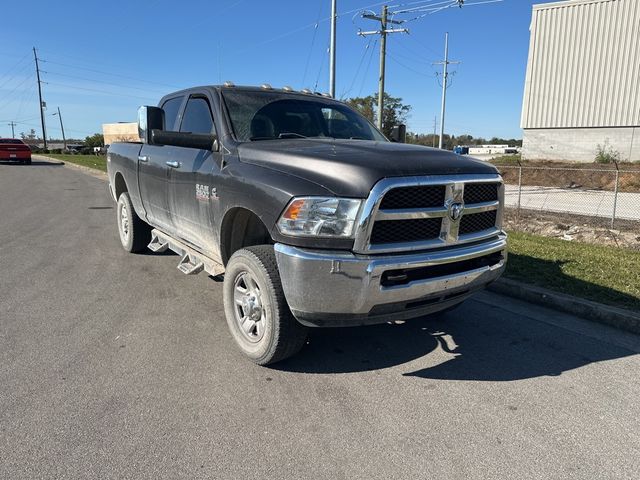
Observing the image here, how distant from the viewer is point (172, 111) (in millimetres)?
5598

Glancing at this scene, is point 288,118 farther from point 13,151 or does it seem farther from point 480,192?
point 13,151

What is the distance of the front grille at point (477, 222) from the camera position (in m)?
3.60

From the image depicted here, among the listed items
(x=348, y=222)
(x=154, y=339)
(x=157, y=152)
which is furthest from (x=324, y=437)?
(x=157, y=152)

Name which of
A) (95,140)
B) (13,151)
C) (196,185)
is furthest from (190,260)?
(95,140)

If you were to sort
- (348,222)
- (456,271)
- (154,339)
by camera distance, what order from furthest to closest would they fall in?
1. (154,339)
2. (456,271)
3. (348,222)

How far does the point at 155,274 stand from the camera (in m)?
6.09

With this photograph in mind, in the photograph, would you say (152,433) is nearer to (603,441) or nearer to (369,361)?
(369,361)

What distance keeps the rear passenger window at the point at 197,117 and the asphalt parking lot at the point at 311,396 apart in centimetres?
179

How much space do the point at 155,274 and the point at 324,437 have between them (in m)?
4.00

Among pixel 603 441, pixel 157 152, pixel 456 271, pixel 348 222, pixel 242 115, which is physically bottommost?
pixel 603 441

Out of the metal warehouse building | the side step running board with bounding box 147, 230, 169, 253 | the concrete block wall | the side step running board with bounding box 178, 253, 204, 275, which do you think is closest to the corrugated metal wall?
the metal warehouse building

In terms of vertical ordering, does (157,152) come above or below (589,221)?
above

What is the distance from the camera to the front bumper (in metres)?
2.98

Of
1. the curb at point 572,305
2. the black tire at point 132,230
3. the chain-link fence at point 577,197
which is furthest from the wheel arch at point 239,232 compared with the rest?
the chain-link fence at point 577,197
